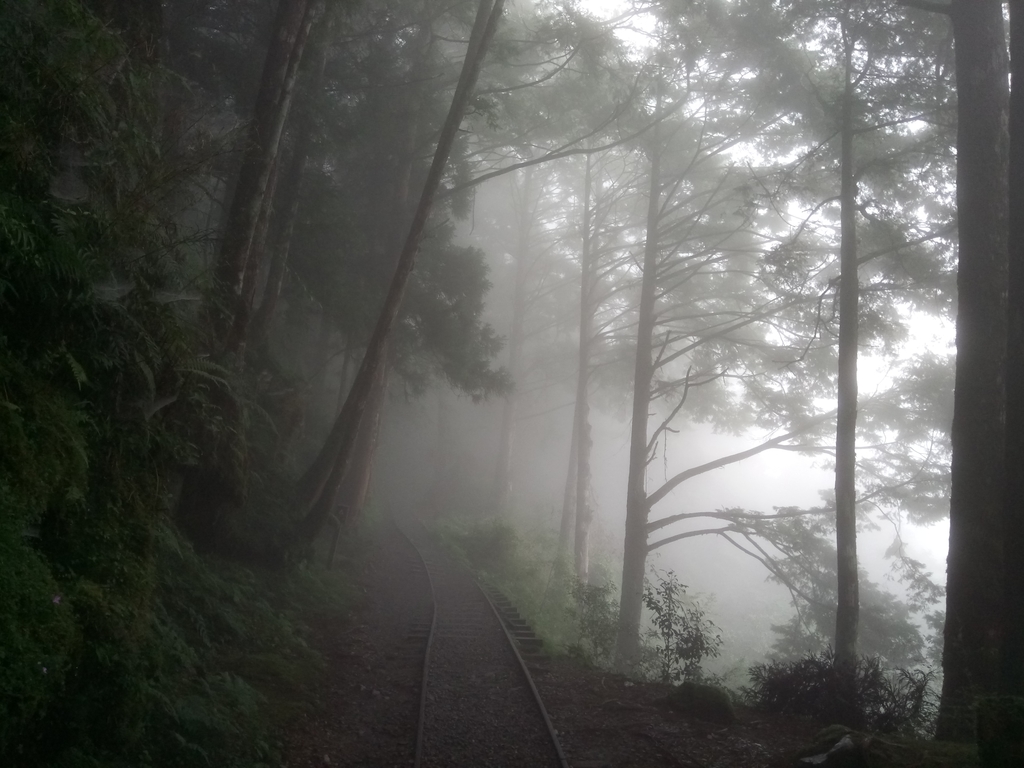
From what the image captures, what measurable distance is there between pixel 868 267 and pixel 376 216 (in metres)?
12.3

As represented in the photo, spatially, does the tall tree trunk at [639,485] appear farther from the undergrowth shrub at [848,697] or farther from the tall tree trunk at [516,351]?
the tall tree trunk at [516,351]

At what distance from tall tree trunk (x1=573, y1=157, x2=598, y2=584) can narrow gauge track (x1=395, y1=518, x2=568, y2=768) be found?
8751 millimetres

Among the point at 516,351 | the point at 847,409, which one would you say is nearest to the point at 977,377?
the point at 847,409

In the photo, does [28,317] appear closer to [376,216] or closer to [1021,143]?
[1021,143]

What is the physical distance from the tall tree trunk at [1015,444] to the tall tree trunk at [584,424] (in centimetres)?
1543

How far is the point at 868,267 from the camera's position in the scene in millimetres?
15234

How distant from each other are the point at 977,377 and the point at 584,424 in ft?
55.1

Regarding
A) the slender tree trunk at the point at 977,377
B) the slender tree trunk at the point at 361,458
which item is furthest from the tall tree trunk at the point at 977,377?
the slender tree trunk at the point at 361,458

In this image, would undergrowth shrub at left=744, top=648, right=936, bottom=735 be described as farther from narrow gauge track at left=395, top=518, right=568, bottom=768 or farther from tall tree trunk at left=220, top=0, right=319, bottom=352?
tall tree trunk at left=220, top=0, right=319, bottom=352

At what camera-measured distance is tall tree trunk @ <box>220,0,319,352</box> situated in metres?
9.22

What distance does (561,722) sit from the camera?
24.3 ft

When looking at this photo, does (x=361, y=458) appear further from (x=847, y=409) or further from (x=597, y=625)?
(x=847, y=409)

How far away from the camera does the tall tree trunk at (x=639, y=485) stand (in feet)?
48.8

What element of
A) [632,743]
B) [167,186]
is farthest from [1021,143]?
[167,186]
